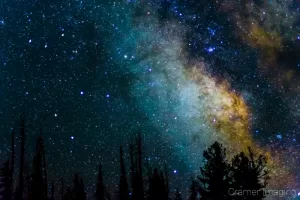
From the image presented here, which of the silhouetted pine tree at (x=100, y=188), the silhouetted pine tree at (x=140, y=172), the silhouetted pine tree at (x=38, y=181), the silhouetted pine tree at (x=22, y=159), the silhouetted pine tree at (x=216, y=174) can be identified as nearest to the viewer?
the silhouetted pine tree at (x=216, y=174)

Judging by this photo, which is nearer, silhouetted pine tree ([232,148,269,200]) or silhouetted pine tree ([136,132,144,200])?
silhouetted pine tree ([232,148,269,200])

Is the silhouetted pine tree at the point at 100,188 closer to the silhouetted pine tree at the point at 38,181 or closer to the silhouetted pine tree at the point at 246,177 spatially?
the silhouetted pine tree at the point at 38,181

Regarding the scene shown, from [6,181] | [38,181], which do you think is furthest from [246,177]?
[6,181]

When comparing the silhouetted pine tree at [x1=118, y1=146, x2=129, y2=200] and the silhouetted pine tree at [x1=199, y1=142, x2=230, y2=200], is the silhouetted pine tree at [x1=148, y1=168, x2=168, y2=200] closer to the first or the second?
the silhouetted pine tree at [x1=199, y1=142, x2=230, y2=200]

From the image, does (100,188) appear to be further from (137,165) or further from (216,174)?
(216,174)

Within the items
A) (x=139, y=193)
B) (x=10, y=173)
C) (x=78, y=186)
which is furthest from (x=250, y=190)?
(x=78, y=186)

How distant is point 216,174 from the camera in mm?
20359

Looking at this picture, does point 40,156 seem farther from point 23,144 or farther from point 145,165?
point 145,165

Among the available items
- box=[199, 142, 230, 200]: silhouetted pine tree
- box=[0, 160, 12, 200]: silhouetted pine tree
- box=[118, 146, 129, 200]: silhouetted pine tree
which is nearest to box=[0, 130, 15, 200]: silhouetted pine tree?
box=[0, 160, 12, 200]: silhouetted pine tree

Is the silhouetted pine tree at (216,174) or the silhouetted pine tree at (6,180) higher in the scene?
the silhouetted pine tree at (6,180)

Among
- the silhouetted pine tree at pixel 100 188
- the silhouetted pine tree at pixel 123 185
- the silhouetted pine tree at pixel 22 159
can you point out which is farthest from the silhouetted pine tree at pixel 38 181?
the silhouetted pine tree at pixel 100 188

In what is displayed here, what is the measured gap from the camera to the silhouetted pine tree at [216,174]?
66.7 ft

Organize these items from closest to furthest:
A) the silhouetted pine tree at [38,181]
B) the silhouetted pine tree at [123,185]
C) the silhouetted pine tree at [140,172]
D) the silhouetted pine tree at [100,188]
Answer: the silhouetted pine tree at [38,181], the silhouetted pine tree at [140,172], the silhouetted pine tree at [123,185], the silhouetted pine tree at [100,188]

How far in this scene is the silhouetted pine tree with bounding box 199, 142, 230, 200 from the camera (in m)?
20.3
